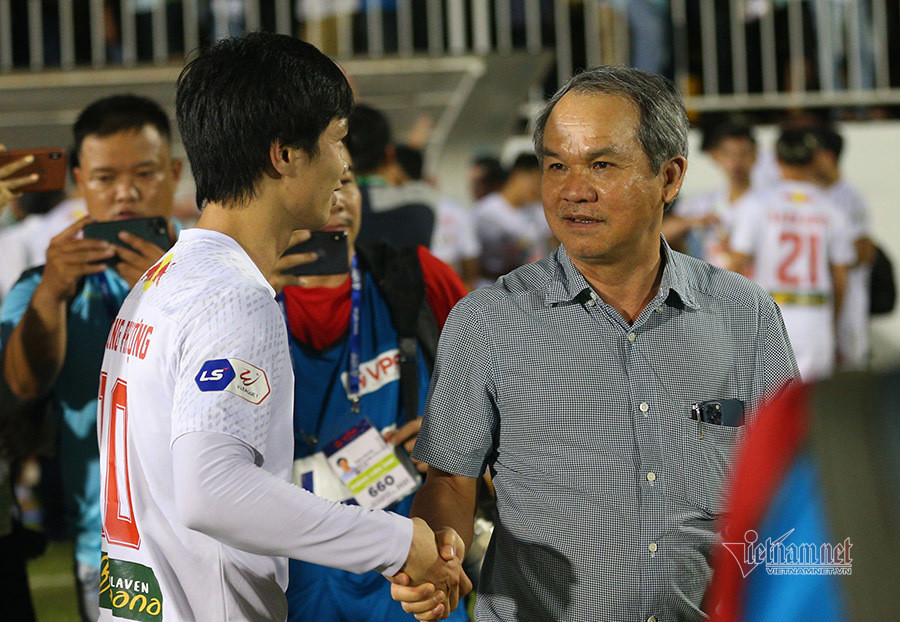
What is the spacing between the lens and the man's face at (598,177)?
2275 millimetres

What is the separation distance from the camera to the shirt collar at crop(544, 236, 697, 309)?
2.25m

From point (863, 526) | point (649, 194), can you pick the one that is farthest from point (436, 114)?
point (863, 526)

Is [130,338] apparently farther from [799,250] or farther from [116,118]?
[799,250]

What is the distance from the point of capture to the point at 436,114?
9.77 meters

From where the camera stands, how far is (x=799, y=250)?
21.8 ft

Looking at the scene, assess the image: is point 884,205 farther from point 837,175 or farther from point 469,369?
point 469,369

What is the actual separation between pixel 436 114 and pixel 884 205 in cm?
407

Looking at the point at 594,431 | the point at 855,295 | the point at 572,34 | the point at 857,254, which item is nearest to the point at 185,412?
the point at 594,431

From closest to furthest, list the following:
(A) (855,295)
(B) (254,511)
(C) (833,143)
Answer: (B) (254,511) < (A) (855,295) < (C) (833,143)

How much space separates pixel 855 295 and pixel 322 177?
6.03m

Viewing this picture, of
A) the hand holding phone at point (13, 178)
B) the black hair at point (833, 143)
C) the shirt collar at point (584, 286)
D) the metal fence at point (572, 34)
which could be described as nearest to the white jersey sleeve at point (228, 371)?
the shirt collar at point (584, 286)

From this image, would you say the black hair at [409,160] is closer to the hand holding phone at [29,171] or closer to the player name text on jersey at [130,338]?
the hand holding phone at [29,171]

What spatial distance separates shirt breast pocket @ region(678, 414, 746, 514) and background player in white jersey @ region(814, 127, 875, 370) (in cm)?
530
